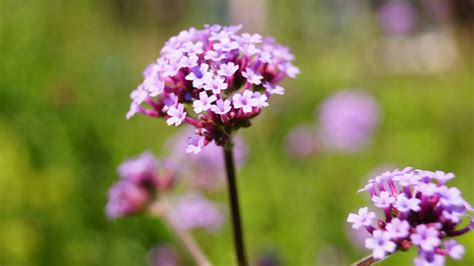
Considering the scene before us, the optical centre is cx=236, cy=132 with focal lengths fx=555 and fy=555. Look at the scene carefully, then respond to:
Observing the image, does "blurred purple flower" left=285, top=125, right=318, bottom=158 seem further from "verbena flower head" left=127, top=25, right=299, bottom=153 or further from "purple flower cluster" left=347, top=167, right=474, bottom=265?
"purple flower cluster" left=347, top=167, right=474, bottom=265

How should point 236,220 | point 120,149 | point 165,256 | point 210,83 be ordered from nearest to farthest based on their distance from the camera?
1. point 210,83
2. point 236,220
3. point 165,256
4. point 120,149

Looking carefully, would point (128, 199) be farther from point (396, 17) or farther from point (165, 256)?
point (396, 17)

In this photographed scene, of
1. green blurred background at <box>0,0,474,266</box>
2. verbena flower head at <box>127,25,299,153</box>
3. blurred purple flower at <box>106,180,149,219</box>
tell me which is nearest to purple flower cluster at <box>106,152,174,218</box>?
blurred purple flower at <box>106,180,149,219</box>

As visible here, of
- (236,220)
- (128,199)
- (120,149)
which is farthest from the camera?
(120,149)

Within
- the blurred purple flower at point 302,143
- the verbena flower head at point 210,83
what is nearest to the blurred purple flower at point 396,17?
the blurred purple flower at point 302,143

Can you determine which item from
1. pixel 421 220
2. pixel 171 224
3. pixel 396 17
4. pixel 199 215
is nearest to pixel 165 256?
pixel 199 215

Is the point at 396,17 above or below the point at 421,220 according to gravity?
above
